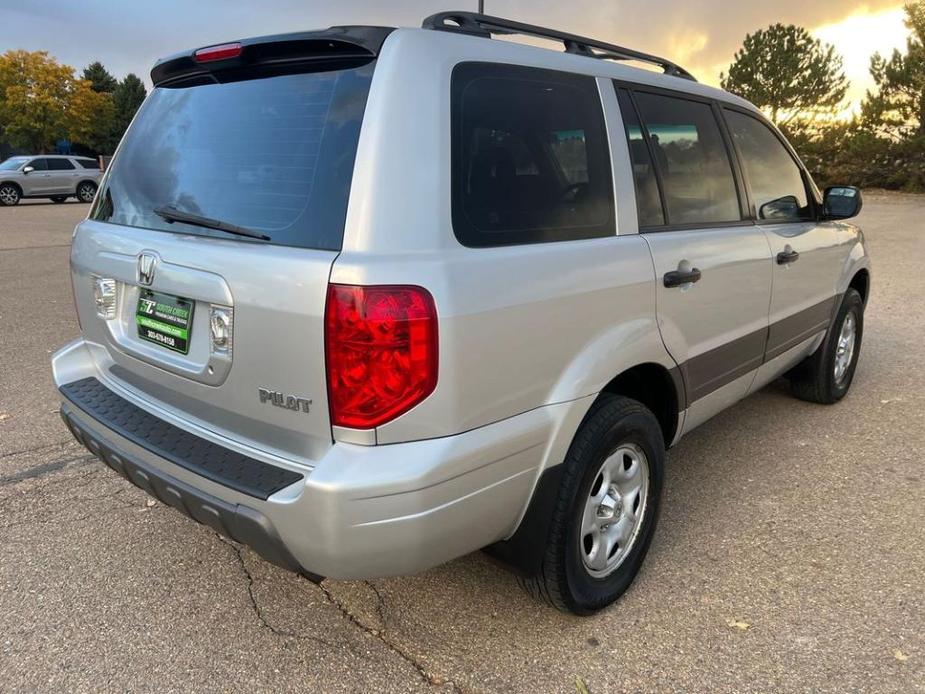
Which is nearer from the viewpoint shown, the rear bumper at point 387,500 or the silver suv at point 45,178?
the rear bumper at point 387,500

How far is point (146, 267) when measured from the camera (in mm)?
2256

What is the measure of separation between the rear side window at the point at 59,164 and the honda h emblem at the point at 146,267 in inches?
995

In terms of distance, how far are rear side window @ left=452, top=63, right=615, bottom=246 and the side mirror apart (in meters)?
2.16

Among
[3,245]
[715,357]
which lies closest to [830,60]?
[3,245]

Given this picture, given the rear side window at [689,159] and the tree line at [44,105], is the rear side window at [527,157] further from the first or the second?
the tree line at [44,105]

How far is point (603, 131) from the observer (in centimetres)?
252

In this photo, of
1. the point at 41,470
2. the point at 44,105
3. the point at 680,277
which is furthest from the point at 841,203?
the point at 44,105

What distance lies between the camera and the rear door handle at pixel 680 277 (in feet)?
8.61

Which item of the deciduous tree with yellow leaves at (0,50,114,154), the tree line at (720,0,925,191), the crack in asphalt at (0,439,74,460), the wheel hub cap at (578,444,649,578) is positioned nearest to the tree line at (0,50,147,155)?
the deciduous tree with yellow leaves at (0,50,114,154)

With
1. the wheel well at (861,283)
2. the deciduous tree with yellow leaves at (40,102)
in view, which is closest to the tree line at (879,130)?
the wheel well at (861,283)

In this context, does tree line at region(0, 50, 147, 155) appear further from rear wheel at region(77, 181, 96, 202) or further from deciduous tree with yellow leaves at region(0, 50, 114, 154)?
rear wheel at region(77, 181, 96, 202)

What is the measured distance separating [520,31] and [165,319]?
1.60 m

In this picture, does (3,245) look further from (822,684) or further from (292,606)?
(822,684)

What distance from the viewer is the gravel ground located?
2.25 m
